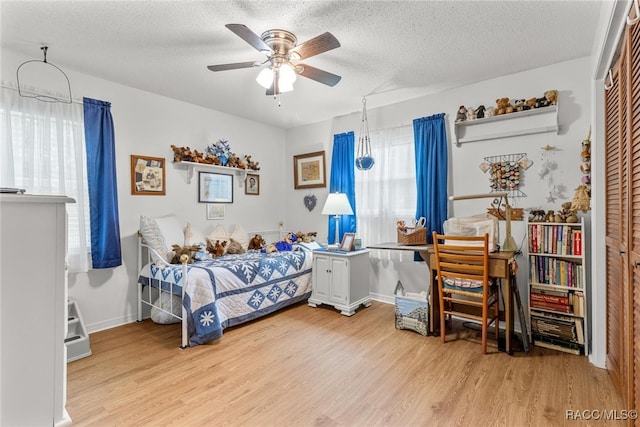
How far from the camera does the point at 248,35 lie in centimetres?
186

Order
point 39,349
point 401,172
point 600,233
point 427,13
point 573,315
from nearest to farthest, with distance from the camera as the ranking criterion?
point 39,349 → point 427,13 → point 600,233 → point 573,315 → point 401,172

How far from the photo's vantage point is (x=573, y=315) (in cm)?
243

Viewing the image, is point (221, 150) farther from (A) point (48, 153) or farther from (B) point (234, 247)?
(A) point (48, 153)

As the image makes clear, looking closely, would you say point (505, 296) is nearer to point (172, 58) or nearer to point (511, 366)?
point (511, 366)

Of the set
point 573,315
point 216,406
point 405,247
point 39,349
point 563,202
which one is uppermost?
point 563,202

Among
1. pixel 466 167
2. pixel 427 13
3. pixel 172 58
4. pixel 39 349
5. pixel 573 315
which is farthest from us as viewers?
pixel 466 167

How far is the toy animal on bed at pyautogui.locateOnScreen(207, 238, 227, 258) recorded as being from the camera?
141 inches

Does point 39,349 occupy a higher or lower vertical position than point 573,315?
higher

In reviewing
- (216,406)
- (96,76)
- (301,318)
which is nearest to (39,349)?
(216,406)

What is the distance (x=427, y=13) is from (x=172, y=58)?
2.04 metres

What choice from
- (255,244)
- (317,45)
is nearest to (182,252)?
(255,244)

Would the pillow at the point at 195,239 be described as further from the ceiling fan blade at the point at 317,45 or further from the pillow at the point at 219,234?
the ceiling fan blade at the point at 317,45

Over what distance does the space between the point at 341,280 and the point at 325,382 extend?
1.45m

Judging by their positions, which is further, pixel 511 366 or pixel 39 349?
pixel 511 366
